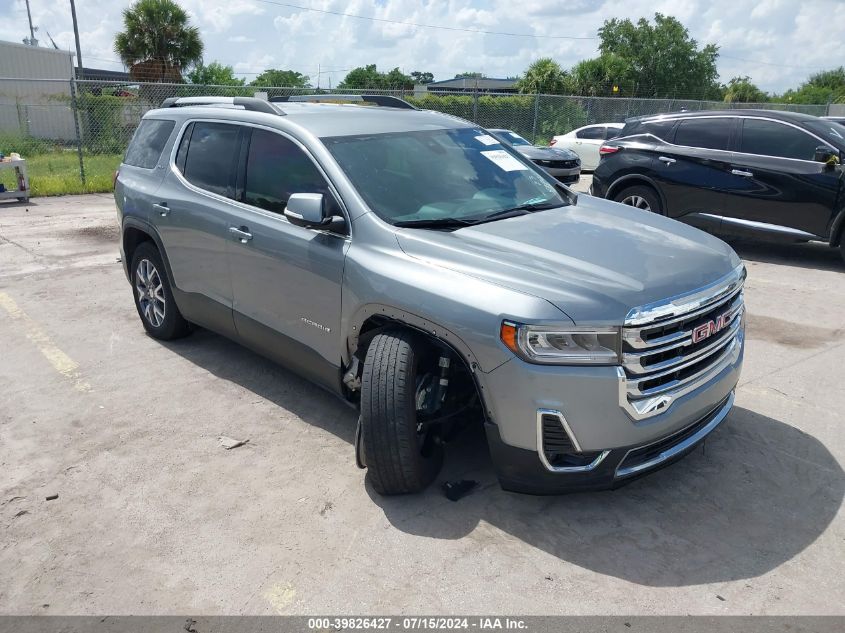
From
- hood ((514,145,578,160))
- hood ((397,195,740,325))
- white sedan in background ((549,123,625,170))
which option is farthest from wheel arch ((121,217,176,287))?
white sedan in background ((549,123,625,170))

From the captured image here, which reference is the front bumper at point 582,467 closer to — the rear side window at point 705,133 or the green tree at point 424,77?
the rear side window at point 705,133

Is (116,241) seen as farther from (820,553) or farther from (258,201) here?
(820,553)

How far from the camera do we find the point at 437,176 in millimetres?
4320

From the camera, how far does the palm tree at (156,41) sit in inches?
1129

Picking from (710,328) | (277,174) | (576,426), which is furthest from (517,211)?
(576,426)

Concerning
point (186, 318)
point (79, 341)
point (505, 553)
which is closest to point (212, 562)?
point (505, 553)

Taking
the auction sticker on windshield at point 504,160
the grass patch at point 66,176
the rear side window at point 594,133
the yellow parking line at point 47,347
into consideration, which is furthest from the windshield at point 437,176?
the rear side window at point 594,133

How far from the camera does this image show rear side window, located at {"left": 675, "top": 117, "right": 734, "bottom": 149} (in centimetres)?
909

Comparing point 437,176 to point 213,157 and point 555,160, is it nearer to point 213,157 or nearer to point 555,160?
point 213,157

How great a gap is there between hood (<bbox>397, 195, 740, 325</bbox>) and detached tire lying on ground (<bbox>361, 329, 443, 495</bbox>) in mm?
464

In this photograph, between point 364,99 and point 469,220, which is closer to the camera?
point 469,220

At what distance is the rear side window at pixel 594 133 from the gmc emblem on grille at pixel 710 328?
16.6 meters

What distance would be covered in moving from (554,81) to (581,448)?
37243mm

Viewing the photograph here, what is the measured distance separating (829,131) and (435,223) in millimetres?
6735
